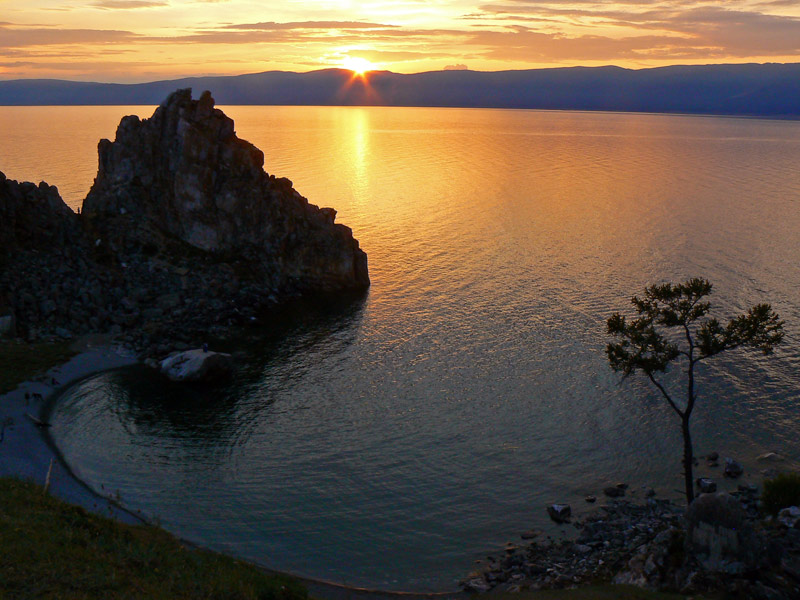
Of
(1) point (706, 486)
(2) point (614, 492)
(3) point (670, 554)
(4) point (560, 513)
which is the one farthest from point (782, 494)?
(4) point (560, 513)

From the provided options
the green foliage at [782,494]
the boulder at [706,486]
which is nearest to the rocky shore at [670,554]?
the green foliage at [782,494]

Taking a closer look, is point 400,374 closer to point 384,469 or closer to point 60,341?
point 384,469

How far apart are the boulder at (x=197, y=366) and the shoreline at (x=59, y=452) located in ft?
16.6

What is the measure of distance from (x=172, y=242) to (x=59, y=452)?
4386 cm

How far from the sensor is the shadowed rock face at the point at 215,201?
301 ft

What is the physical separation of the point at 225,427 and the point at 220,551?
56.3 ft

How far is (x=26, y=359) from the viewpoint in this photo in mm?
64438

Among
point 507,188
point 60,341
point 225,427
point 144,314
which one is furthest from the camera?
point 507,188

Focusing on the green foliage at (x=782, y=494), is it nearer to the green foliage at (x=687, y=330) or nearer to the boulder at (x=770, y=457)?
the boulder at (x=770, y=457)

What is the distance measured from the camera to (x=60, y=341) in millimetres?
69688

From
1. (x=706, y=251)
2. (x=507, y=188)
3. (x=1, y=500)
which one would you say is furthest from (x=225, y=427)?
(x=507, y=188)

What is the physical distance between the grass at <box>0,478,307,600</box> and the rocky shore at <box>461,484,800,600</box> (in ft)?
46.3

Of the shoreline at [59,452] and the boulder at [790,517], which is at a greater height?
the boulder at [790,517]

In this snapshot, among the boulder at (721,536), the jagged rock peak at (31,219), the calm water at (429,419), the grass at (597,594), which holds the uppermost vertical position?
the jagged rock peak at (31,219)
